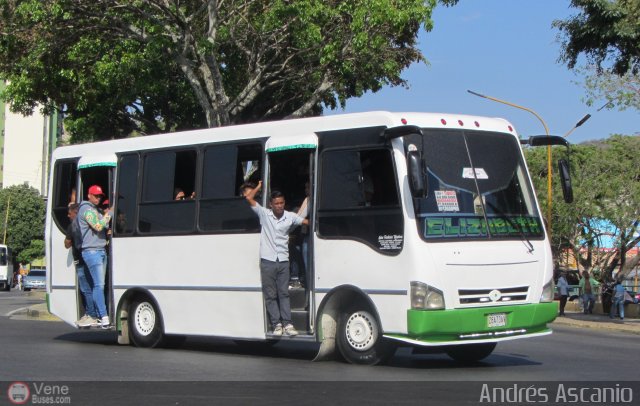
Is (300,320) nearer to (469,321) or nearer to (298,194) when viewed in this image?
(298,194)

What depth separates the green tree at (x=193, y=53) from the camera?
22.4m

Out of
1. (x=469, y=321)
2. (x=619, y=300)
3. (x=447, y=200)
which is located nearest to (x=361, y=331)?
(x=469, y=321)

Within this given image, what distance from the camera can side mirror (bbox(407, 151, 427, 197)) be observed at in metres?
10.6

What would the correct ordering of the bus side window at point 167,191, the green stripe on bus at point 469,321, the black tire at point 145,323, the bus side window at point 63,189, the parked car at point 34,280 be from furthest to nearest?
the parked car at point 34,280 < the bus side window at point 63,189 < the black tire at point 145,323 < the bus side window at point 167,191 < the green stripe on bus at point 469,321

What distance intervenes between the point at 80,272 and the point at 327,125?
4.84 meters

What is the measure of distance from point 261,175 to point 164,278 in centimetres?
220

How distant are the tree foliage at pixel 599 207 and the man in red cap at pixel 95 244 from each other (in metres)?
38.9

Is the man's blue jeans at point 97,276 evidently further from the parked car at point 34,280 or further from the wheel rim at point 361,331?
the parked car at point 34,280

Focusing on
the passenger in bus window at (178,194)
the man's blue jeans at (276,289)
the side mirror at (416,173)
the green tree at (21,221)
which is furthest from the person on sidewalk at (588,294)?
the green tree at (21,221)

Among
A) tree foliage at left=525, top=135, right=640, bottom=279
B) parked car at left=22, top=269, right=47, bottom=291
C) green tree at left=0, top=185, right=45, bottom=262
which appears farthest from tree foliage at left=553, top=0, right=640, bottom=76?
green tree at left=0, top=185, right=45, bottom=262

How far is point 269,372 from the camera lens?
10.9 m

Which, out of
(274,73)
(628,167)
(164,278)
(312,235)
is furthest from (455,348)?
(628,167)

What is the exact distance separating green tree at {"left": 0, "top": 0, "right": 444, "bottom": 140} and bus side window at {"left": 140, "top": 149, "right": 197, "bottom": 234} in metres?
7.64

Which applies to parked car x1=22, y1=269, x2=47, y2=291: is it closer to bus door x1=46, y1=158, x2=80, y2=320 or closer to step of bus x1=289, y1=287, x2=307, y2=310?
bus door x1=46, y1=158, x2=80, y2=320
